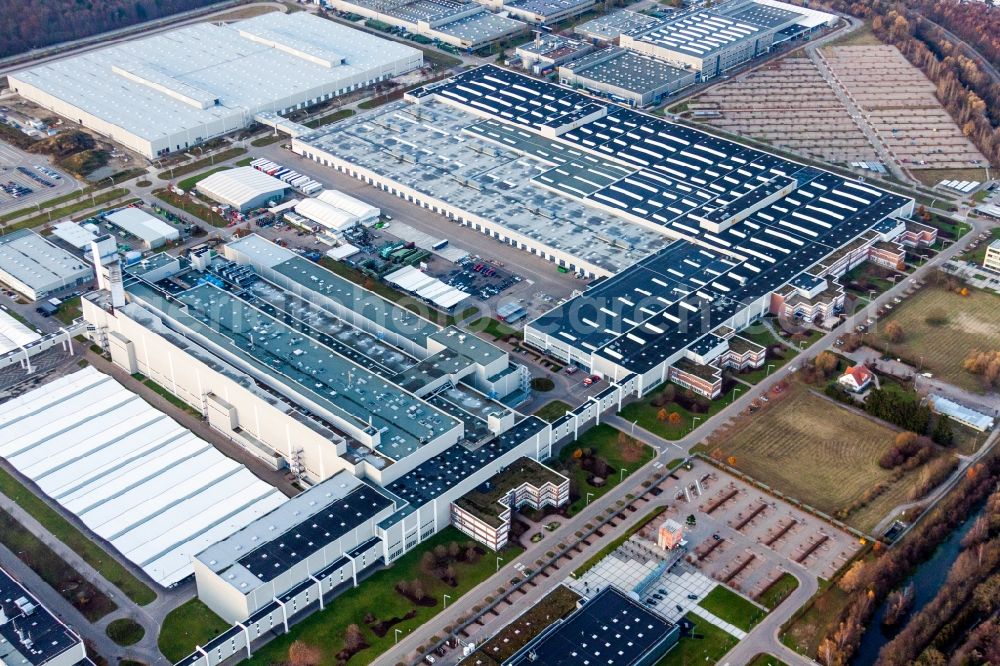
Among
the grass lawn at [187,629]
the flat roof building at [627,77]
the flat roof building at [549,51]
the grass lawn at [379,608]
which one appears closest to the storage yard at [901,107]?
the flat roof building at [627,77]

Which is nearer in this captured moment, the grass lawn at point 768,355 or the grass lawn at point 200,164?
the grass lawn at point 768,355

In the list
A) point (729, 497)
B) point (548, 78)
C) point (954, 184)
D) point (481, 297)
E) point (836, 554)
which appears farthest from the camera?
point (548, 78)

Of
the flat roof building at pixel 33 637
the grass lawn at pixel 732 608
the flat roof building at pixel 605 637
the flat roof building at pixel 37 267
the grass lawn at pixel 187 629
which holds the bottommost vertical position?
the grass lawn at pixel 187 629

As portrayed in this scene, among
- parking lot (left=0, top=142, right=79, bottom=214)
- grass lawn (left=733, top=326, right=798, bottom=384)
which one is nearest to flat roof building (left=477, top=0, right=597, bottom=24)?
parking lot (left=0, top=142, right=79, bottom=214)

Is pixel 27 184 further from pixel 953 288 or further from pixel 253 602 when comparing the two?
pixel 953 288

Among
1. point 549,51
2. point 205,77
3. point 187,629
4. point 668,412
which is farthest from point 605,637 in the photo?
point 549,51

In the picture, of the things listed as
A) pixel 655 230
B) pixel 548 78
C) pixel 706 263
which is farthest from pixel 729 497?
pixel 548 78

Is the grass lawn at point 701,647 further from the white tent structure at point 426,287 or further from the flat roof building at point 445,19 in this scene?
the flat roof building at point 445,19
